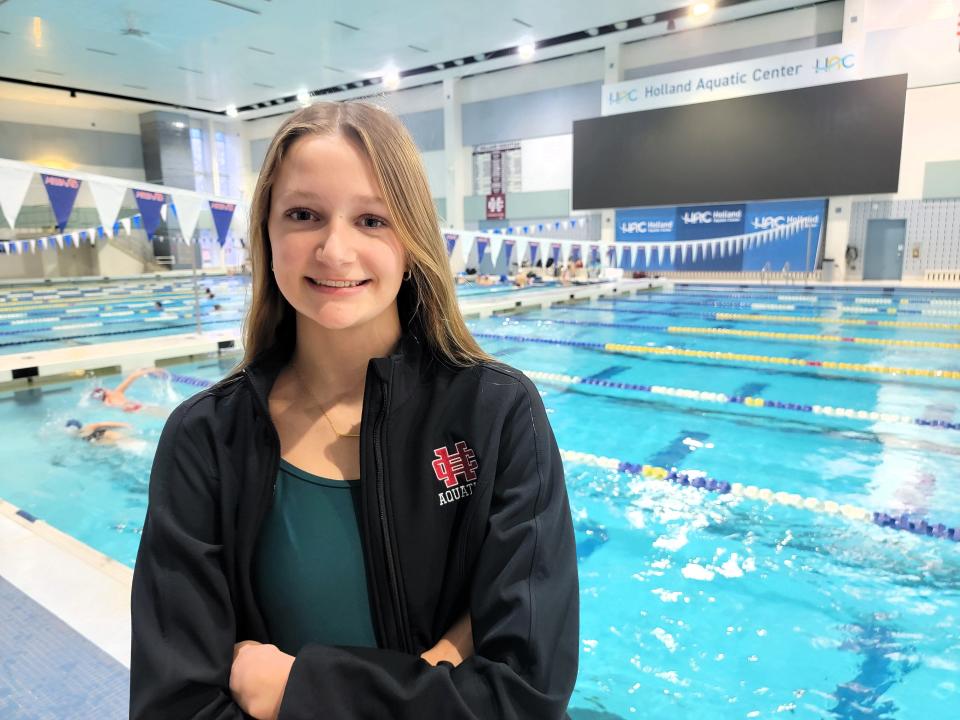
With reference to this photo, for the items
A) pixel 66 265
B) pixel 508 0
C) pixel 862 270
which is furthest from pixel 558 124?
pixel 66 265

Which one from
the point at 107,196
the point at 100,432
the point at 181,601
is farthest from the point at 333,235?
the point at 107,196

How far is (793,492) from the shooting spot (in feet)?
11.3

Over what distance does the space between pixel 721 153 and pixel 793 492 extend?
14.6m

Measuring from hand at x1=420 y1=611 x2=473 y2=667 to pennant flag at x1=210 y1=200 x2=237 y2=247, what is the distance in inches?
268

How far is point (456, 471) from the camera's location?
91 centimetres

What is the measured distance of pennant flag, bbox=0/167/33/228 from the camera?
501 centimetres

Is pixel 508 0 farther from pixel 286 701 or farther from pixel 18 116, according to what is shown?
pixel 18 116

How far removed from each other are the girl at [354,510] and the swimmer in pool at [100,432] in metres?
4.24

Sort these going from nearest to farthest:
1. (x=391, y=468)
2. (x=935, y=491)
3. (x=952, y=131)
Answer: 1. (x=391, y=468)
2. (x=935, y=491)
3. (x=952, y=131)

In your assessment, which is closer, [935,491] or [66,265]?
[935,491]

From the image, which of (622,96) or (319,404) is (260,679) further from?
(622,96)

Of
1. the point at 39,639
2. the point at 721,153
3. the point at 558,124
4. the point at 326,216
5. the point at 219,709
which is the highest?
the point at 558,124

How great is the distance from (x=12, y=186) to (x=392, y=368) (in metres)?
5.68

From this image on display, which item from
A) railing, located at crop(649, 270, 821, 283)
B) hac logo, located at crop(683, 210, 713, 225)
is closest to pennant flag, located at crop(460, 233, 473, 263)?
hac logo, located at crop(683, 210, 713, 225)
